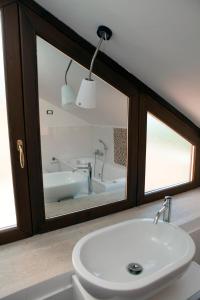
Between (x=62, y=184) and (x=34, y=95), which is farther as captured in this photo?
(x=62, y=184)

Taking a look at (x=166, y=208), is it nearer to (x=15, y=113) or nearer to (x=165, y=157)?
(x=165, y=157)

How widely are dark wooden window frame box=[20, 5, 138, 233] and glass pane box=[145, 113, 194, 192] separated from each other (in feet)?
0.85

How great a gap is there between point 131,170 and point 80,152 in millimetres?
418

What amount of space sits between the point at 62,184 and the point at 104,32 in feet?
3.37

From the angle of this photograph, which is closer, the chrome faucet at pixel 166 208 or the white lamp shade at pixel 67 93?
the chrome faucet at pixel 166 208

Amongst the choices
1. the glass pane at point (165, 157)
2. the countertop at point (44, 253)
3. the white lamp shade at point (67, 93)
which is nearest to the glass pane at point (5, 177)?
the countertop at point (44, 253)

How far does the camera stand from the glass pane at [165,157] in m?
1.80

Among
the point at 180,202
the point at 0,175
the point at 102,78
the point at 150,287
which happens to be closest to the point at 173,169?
the point at 180,202

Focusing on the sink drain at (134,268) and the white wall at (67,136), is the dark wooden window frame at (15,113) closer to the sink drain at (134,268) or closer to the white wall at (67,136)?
the white wall at (67,136)

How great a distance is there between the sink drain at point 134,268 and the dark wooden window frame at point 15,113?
2.04 ft

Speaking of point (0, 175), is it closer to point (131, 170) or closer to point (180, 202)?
point (131, 170)

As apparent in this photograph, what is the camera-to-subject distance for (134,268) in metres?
1.09

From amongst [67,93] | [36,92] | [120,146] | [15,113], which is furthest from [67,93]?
[120,146]

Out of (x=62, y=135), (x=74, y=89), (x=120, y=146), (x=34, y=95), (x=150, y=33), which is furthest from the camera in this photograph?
(x=120, y=146)
